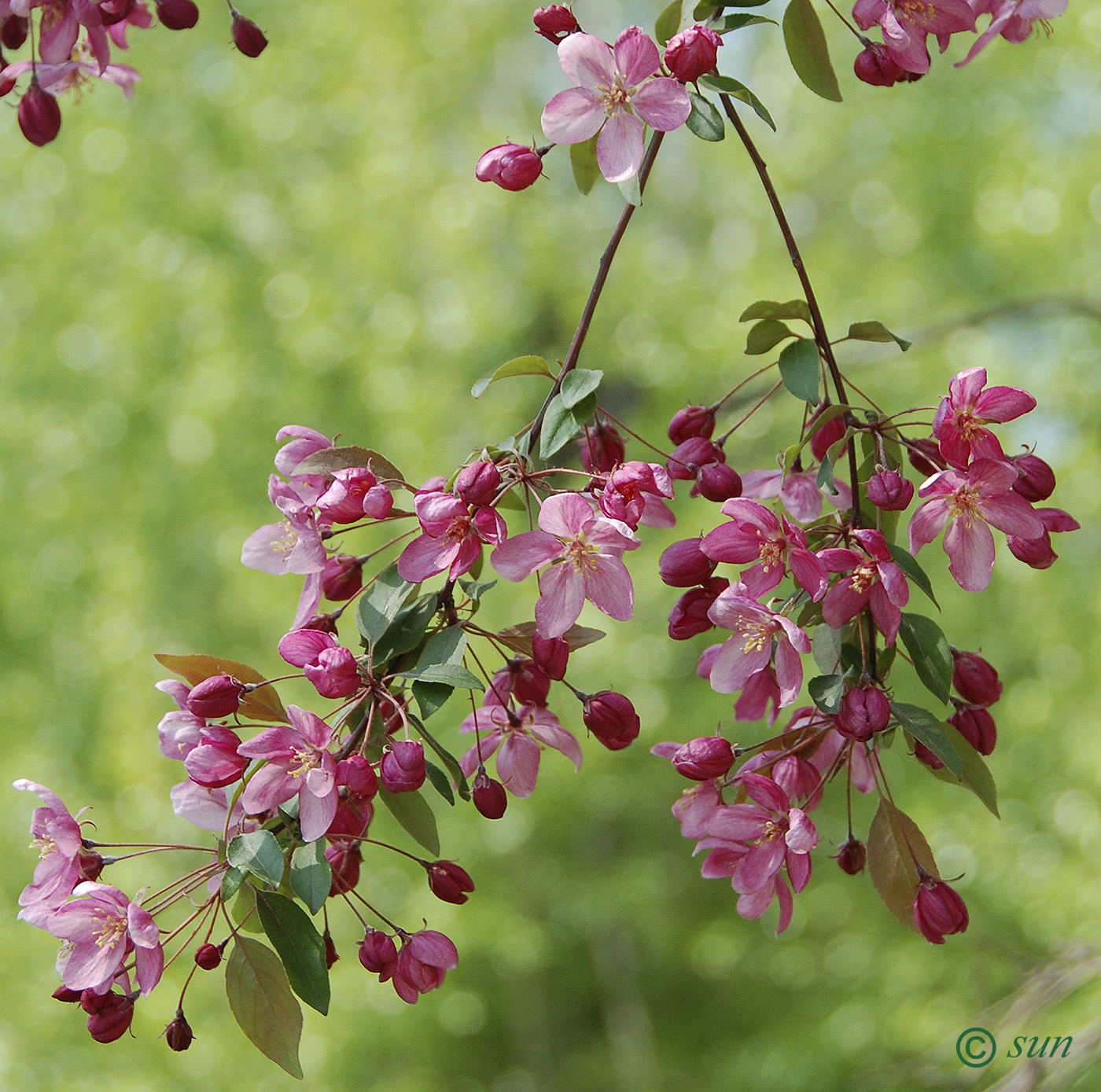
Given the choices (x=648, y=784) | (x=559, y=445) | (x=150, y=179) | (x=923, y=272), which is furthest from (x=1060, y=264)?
(x=559, y=445)

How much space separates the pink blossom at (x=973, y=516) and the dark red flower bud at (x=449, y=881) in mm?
399

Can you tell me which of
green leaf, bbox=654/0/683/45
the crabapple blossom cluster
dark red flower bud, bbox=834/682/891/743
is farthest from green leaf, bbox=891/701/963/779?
the crabapple blossom cluster

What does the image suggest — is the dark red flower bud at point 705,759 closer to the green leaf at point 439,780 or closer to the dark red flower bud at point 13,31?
the green leaf at point 439,780

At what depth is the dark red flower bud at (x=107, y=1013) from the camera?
0.73 meters

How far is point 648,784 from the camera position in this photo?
467 cm

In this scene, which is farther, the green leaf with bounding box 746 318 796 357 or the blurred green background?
the blurred green background

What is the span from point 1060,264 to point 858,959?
2.75m

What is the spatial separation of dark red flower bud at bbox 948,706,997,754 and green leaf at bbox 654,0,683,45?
55 cm

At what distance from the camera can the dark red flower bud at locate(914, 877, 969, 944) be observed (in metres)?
0.79

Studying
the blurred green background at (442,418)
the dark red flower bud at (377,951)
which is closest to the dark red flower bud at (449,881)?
the dark red flower bud at (377,951)

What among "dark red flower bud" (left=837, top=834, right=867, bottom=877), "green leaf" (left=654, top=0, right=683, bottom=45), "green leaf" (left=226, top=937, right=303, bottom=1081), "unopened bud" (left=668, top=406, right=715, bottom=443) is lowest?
"green leaf" (left=226, top=937, right=303, bottom=1081)

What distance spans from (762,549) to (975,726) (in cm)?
24

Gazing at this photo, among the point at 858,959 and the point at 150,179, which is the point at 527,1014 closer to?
the point at 858,959

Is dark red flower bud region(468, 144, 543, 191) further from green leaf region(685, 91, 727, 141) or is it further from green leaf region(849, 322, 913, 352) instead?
green leaf region(849, 322, 913, 352)
